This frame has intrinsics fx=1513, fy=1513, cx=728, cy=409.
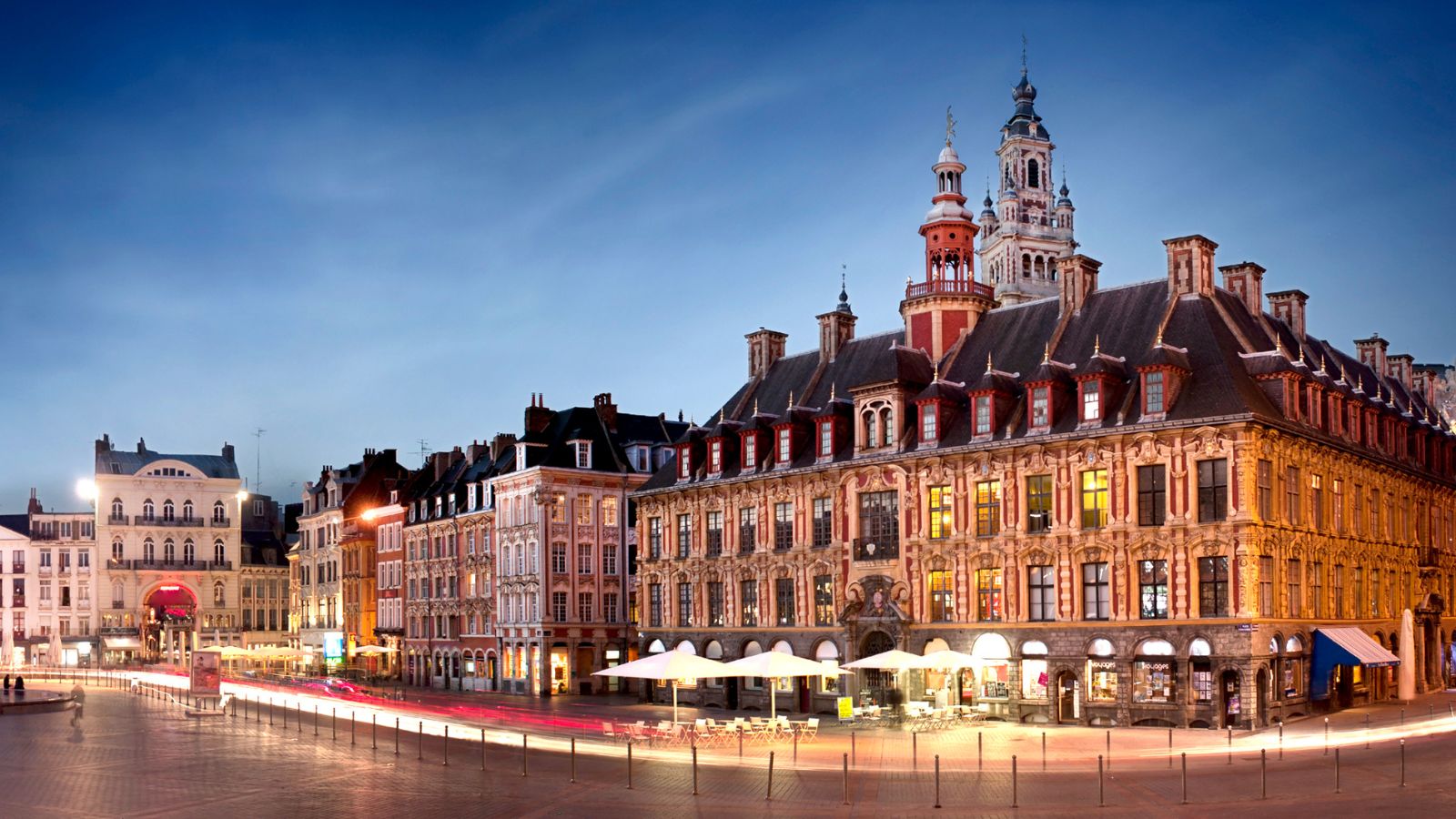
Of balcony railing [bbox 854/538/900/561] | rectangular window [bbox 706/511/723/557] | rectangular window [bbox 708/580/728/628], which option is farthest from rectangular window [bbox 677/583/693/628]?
balcony railing [bbox 854/538/900/561]

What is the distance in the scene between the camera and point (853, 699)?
57.6 meters

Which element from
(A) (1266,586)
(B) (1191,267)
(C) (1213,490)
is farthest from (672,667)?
(B) (1191,267)

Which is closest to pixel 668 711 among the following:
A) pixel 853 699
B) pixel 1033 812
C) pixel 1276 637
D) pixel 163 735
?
pixel 853 699

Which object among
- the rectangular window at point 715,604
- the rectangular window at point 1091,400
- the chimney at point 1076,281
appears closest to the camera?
the rectangular window at point 1091,400

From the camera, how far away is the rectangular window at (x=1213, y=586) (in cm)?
4762

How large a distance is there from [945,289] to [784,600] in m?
14.3

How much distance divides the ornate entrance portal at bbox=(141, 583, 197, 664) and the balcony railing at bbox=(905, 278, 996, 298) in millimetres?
80218

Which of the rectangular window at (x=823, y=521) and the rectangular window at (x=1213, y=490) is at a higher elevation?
the rectangular window at (x=1213, y=490)

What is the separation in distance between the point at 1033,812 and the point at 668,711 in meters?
33.7

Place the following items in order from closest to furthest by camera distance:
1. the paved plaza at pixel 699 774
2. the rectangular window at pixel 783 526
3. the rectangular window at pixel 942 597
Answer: the paved plaza at pixel 699 774, the rectangular window at pixel 942 597, the rectangular window at pixel 783 526

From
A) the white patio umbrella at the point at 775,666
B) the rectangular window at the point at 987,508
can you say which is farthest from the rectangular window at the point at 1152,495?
the white patio umbrella at the point at 775,666

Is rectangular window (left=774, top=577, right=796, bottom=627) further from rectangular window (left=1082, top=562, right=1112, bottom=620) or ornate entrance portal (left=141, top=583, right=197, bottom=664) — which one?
ornate entrance portal (left=141, top=583, right=197, bottom=664)

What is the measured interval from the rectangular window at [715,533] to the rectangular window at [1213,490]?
23187 mm

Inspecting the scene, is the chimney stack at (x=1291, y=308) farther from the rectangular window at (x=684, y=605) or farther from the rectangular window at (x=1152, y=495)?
the rectangular window at (x=684, y=605)
